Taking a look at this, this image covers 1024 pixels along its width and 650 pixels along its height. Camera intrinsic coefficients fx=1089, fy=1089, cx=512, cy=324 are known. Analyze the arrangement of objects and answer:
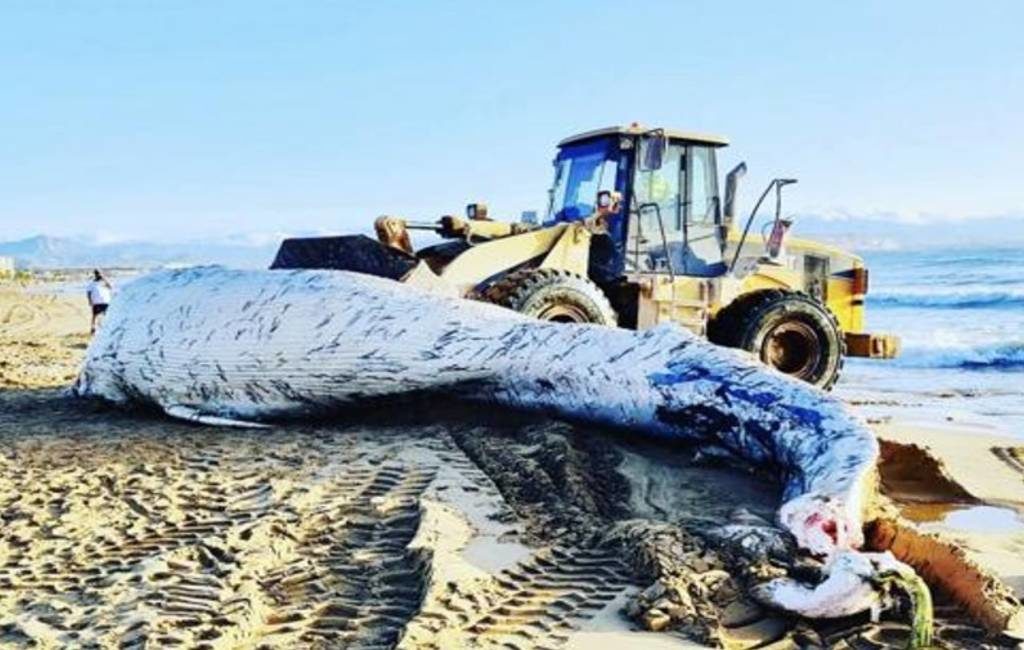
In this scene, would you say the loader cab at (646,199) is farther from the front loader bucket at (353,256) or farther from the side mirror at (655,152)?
the front loader bucket at (353,256)

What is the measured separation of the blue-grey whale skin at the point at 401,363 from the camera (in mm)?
5957

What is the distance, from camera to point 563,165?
1234 cm

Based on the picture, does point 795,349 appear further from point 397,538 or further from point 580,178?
point 397,538

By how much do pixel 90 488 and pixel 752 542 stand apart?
3460 millimetres

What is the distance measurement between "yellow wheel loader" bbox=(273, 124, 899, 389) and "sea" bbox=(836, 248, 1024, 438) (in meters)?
1.25

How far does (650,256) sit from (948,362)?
1005 cm

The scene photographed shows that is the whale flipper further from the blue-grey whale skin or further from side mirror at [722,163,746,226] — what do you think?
side mirror at [722,163,746,226]

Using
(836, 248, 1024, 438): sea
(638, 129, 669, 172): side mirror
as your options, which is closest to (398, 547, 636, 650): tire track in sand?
(638, 129, 669, 172): side mirror

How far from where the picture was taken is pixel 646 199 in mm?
11508

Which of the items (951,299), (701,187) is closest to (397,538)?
(701,187)

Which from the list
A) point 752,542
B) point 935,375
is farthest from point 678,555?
point 935,375

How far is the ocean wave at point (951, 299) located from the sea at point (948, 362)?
0.10ft

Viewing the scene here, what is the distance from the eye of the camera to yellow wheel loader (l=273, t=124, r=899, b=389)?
973cm

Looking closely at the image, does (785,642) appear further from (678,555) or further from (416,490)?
(416,490)
